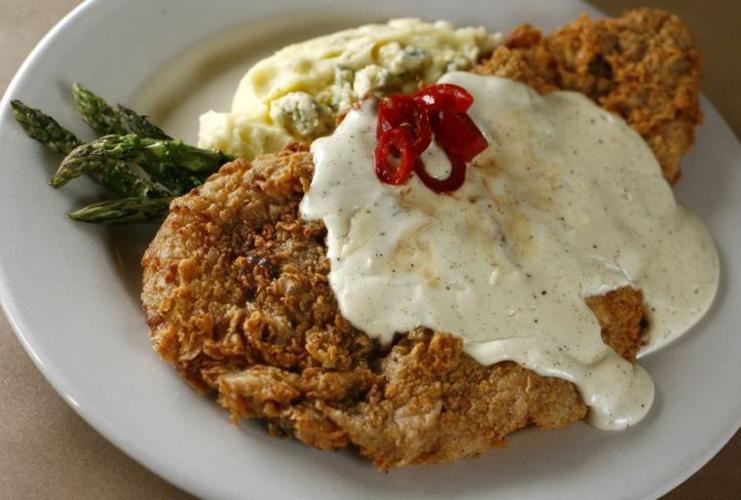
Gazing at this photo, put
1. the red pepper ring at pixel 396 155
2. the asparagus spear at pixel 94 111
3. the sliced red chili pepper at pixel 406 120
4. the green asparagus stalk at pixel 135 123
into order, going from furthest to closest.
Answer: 1. the green asparagus stalk at pixel 135 123
2. the asparagus spear at pixel 94 111
3. the sliced red chili pepper at pixel 406 120
4. the red pepper ring at pixel 396 155

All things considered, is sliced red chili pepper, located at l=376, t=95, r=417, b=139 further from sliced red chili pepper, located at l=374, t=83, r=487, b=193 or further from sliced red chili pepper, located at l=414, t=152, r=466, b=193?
sliced red chili pepper, located at l=414, t=152, r=466, b=193

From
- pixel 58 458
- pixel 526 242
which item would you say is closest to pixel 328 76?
pixel 526 242

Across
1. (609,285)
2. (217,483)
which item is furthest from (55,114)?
(609,285)

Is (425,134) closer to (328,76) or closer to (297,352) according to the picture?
(328,76)

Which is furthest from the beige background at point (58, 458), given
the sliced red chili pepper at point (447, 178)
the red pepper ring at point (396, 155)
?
the sliced red chili pepper at point (447, 178)

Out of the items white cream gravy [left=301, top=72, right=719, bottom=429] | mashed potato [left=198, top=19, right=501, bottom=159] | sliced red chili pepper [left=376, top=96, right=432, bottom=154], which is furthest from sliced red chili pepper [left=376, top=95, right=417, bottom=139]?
mashed potato [left=198, top=19, right=501, bottom=159]

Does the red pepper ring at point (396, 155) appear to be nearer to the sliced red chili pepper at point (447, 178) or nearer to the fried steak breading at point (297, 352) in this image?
the sliced red chili pepper at point (447, 178)

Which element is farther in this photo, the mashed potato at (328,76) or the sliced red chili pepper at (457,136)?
the mashed potato at (328,76)

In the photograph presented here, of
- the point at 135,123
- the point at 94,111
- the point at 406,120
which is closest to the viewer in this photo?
the point at 406,120
